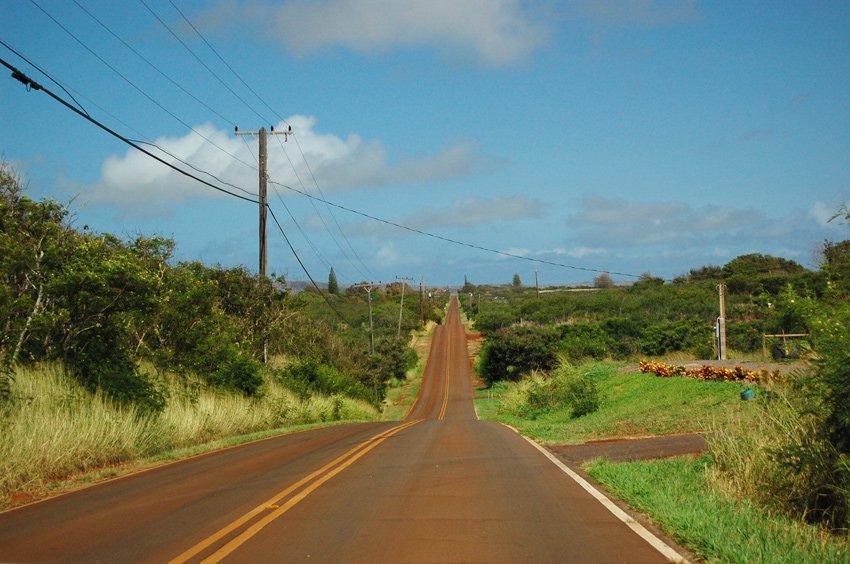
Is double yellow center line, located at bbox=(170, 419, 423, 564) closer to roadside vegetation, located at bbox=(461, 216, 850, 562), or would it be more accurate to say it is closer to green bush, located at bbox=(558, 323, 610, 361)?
roadside vegetation, located at bbox=(461, 216, 850, 562)

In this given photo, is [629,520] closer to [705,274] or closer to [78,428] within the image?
[78,428]

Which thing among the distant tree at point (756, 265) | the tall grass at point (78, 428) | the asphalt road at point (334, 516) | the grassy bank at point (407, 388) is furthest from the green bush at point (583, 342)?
the asphalt road at point (334, 516)

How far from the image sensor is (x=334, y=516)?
9188mm

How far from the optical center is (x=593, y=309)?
100750 mm

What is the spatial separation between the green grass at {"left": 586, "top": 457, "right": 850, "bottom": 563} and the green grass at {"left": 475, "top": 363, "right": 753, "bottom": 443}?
3.49m

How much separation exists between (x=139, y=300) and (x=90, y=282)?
1522 millimetres

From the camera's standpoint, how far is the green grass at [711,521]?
6996 millimetres

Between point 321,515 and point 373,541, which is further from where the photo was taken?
point 321,515

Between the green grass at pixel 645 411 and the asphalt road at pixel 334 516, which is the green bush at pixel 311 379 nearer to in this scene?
the green grass at pixel 645 411

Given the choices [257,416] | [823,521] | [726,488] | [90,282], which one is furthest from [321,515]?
[257,416]

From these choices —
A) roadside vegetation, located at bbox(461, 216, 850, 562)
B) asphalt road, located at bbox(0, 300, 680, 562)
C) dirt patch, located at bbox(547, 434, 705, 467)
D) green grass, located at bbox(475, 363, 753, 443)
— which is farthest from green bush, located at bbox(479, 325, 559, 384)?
asphalt road, located at bbox(0, 300, 680, 562)

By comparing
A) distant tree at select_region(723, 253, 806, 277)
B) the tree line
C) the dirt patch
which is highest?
distant tree at select_region(723, 253, 806, 277)

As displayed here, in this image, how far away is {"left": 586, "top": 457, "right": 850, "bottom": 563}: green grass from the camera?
6996 millimetres

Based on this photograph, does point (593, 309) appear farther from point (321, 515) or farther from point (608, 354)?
point (321, 515)
